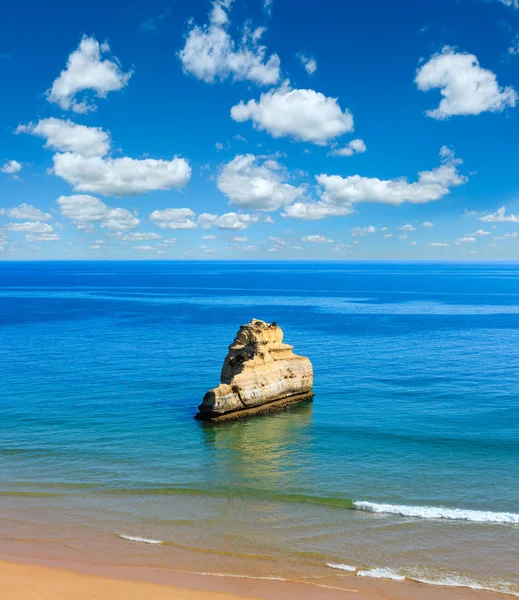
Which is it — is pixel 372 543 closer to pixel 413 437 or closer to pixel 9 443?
pixel 413 437

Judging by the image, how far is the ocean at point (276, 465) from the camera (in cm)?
2339

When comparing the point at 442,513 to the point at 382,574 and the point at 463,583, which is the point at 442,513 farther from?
the point at 382,574

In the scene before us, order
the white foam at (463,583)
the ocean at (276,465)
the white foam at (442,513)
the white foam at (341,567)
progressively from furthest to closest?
1. the white foam at (442,513)
2. the ocean at (276,465)
3. the white foam at (341,567)
4. the white foam at (463,583)

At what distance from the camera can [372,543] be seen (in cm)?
2425

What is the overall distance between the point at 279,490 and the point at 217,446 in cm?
907

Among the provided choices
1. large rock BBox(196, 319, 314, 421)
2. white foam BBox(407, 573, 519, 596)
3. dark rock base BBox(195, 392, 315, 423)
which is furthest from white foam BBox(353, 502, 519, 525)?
large rock BBox(196, 319, 314, 421)

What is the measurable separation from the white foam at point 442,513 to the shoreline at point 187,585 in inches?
258

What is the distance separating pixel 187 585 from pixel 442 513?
546 inches

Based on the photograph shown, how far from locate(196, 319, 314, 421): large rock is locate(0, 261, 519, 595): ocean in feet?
4.77

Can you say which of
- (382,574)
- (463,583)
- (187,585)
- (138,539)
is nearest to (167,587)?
(187,585)

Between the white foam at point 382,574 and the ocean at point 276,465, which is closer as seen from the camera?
the white foam at point 382,574

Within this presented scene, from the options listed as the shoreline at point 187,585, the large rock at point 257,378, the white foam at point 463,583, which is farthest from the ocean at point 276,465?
the large rock at point 257,378

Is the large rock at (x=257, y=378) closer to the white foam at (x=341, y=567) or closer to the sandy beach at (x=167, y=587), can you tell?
the white foam at (x=341, y=567)

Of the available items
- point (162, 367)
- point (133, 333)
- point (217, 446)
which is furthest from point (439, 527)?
point (133, 333)
